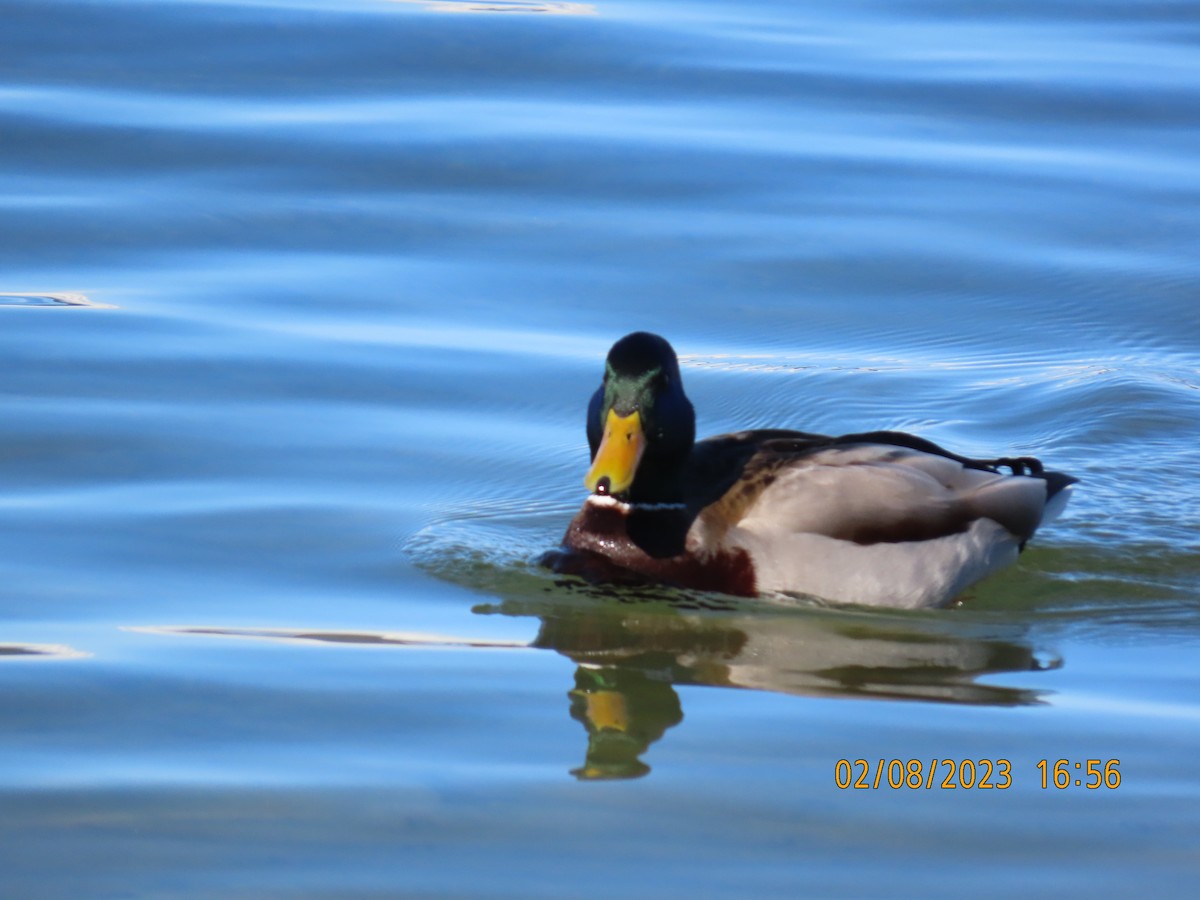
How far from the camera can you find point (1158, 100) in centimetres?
1334

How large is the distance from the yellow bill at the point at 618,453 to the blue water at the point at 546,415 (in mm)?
410

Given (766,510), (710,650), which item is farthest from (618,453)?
(710,650)

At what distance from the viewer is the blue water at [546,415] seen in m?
4.85

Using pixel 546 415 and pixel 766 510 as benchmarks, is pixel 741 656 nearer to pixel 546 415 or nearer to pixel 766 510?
pixel 766 510

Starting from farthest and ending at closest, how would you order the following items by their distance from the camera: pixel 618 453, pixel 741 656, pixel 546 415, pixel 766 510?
pixel 546 415, pixel 766 510, pixel 618 453, pixel 741 656

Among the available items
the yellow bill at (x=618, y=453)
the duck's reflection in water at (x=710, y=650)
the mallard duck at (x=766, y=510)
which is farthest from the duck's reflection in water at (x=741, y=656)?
the yellow bill at (x=618, y=453)

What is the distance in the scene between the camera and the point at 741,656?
6230 mm

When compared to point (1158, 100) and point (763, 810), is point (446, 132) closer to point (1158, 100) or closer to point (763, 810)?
point (1158, 100)

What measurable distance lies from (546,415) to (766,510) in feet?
6.02

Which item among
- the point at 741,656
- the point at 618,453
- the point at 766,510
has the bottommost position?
the point at 741,656

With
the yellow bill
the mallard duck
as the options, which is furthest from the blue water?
the yellow bill

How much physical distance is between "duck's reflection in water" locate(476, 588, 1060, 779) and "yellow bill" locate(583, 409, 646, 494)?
396 millimetres

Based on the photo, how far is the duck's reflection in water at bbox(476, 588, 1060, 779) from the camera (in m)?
5.62

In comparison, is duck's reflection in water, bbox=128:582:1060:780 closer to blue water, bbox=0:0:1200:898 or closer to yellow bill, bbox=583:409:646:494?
blue water, bbox=0:0:1200:898
